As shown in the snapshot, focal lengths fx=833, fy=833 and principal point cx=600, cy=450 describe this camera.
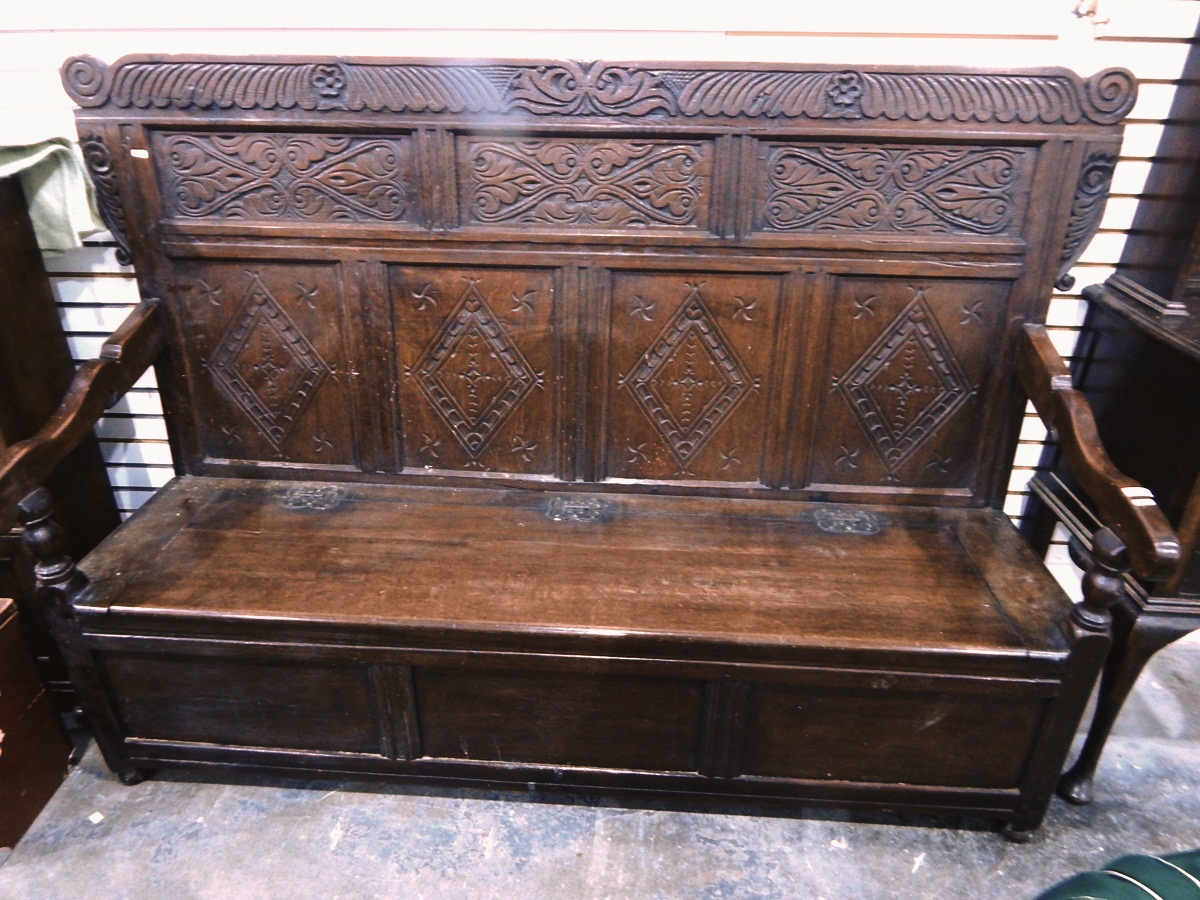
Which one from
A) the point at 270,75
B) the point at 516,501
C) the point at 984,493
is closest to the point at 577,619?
the point at 516,501

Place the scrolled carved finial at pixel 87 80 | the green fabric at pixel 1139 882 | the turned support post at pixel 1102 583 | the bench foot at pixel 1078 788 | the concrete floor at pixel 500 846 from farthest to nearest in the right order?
the bench foot at pixel 1078 788 < the scrolled carved finial at pixel 87 80 < the concrete floor at pixel 500 846 < the turned support post at pixel 1102 583 < the green fabric at pixel 1139 882

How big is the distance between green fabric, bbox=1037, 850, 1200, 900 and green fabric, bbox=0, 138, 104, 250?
2.82m

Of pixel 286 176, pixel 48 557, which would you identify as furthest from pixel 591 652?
pixel 286 176

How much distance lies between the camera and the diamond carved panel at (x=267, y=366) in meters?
2.49

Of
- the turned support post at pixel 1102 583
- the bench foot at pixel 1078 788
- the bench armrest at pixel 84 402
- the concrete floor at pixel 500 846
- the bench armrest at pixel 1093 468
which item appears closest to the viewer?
the bench armrest at pixel 1093 468

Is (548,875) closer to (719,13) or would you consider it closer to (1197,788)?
(1197,788)

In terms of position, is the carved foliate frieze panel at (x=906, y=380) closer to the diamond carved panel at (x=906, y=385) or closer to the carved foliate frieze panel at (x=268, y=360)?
the diamond carved panel at (x=906, y=385)

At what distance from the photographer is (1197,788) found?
2422 mm

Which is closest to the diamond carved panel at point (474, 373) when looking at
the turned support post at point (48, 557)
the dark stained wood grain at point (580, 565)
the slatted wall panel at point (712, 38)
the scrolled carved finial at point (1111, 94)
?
the dark stained wood grain at point (580, 565)

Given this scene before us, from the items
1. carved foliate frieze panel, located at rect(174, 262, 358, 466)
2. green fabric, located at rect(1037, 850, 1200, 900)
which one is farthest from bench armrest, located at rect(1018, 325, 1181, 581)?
carved foliate frieze panel, located at rect(174, 262, 358, 466)

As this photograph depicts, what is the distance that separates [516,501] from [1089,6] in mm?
2077

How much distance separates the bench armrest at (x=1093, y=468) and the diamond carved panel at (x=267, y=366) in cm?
203

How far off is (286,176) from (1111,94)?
7.15 feet

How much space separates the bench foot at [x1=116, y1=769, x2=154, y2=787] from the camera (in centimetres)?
234
